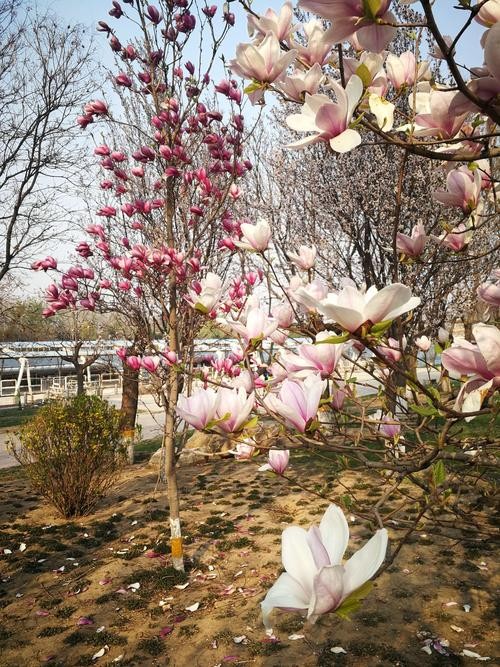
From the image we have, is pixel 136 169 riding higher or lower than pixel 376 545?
higher

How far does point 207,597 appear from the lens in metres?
3.53

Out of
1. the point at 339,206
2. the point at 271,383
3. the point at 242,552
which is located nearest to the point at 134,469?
the point at 242,552

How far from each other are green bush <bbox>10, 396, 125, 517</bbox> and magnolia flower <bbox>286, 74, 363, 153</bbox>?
5227mm

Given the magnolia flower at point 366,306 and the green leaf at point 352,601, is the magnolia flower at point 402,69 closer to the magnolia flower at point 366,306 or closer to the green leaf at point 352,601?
the magnolia flower at point 366,306

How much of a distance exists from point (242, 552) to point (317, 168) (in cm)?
566

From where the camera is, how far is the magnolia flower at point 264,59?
3.60 ft

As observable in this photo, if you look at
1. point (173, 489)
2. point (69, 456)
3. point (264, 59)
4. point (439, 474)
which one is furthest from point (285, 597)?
point (69, 456)

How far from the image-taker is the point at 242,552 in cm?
423

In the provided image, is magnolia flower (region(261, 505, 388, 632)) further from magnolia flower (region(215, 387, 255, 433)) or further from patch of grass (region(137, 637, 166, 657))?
patch of grass (region(137, 637, 166, 657))

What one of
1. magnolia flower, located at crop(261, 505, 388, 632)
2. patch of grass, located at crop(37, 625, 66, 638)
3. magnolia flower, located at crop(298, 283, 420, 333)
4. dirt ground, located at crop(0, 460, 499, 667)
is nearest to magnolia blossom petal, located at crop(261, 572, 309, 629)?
magnolia flower, located at crop(261, 505, 388, 632)

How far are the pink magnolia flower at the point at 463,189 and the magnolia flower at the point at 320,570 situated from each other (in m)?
0.89

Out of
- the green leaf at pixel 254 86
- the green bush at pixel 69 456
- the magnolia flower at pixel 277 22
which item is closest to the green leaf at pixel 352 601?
the green leaf at pixel 254 86

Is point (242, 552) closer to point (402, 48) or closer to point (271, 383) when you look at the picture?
point (271, 383)

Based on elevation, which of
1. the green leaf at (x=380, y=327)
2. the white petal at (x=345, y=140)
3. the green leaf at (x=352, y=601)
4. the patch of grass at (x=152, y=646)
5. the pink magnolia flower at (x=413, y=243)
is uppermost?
the white petal at (x=345, y=140)
